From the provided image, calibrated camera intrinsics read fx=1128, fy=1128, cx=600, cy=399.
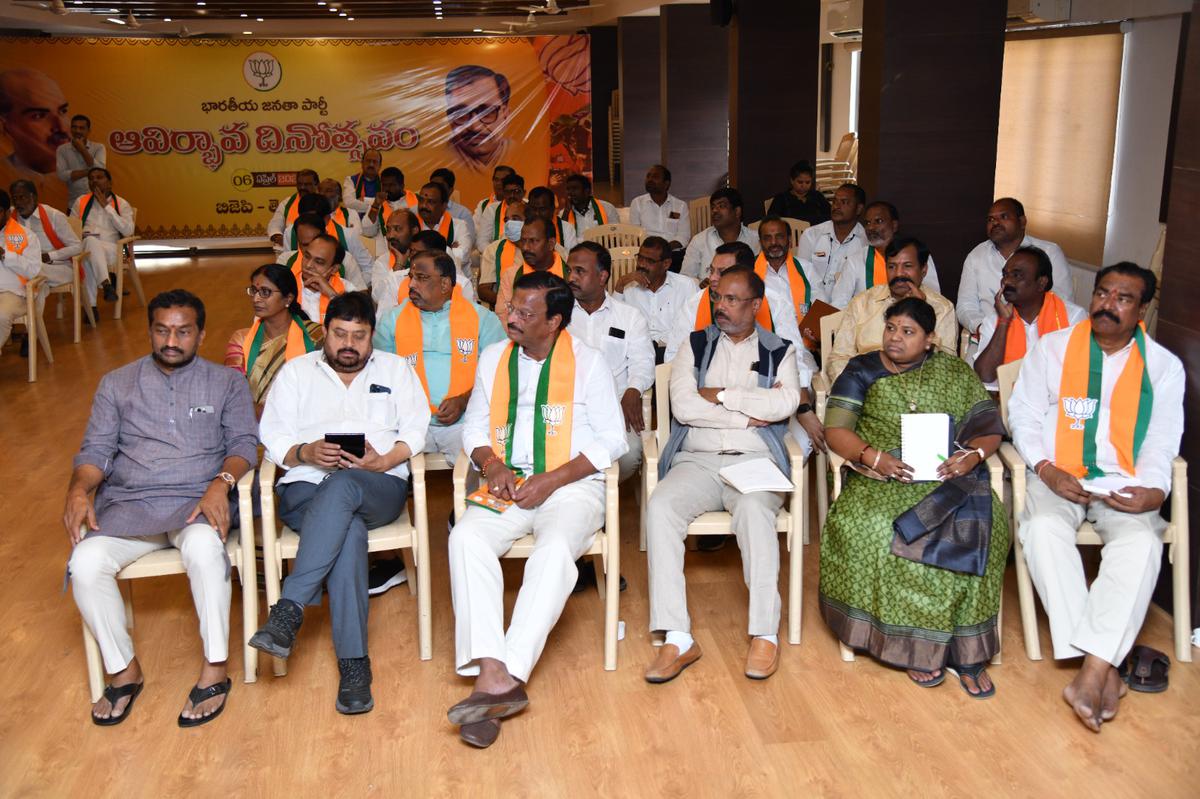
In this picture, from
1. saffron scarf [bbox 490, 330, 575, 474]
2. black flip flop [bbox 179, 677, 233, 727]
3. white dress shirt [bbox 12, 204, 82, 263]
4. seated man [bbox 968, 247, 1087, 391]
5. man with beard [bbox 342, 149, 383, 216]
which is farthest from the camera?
man with beard [bbox 342, 149, 383, 216]

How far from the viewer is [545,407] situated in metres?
3.86

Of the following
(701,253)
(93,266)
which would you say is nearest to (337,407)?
(701,253)

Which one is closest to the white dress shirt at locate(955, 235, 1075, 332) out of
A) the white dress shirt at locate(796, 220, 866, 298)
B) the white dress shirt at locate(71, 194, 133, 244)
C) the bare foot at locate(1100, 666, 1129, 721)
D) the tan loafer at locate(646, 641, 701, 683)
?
the white dress shirt at locate(796, 220, 866, 298)

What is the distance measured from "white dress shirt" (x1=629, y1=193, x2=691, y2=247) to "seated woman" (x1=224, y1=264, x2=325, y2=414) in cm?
477

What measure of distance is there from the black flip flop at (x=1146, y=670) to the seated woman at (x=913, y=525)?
16.9 inches

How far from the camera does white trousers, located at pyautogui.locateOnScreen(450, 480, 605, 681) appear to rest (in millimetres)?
3432

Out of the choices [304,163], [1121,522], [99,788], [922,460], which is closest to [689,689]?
[922,460]

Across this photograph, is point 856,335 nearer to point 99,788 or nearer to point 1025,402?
point 1025,402

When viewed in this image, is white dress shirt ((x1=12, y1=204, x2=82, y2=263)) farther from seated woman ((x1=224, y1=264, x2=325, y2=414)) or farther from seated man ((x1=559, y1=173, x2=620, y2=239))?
seated woman ((x1=224, y1=264, x2=325, y2=414))

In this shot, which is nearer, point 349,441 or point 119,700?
point 119,700

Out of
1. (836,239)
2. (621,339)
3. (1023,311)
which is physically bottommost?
(621,339)

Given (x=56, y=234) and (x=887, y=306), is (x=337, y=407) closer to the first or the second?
(x=887, y=306)

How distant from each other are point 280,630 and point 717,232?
4.24 metres

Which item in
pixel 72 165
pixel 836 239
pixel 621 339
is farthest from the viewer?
pixel 72 165
